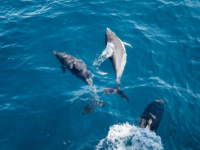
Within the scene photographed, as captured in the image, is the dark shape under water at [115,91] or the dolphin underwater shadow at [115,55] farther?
the dolphin underwater shadow at [115,55]

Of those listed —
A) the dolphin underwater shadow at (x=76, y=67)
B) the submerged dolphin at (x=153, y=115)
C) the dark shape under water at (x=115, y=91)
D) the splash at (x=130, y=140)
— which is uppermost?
the dolphin underwater shadow at (x=76, y=67)

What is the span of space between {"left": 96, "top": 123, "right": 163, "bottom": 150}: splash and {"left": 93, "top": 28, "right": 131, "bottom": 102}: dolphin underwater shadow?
2.60 metres

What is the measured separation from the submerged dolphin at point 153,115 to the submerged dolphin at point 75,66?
4924mm

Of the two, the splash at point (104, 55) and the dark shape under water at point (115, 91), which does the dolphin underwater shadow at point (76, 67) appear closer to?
the splash at point (104, 55)

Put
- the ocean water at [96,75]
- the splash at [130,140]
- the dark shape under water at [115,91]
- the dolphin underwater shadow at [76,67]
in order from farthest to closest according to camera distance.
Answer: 1. the dolphin underwater shadow at [76,67]
2. the dark shape under water at [115,91]
3. the ocean water at [96,75]
4. the splash at [130,140]

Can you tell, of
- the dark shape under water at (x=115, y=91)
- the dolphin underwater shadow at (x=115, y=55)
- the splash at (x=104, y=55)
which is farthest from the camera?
the splash at (x=104, y=55)

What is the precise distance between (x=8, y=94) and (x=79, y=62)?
6.04 metres

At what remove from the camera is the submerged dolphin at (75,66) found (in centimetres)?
1462

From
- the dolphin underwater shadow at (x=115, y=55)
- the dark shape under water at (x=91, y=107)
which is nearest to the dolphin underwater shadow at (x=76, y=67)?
the dolphin underwater shadow at (x=115, y=55)

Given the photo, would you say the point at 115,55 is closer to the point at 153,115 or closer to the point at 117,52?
the point at 117,52

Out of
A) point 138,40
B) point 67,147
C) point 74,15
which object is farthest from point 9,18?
point 67,147

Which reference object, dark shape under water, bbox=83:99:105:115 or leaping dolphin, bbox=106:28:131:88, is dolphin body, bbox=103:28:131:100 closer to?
leaping dolphin, bbox=106:28:131:88

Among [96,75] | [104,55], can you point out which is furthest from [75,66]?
[104,55]

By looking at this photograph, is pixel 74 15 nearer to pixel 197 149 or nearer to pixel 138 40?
pixel 138 40
